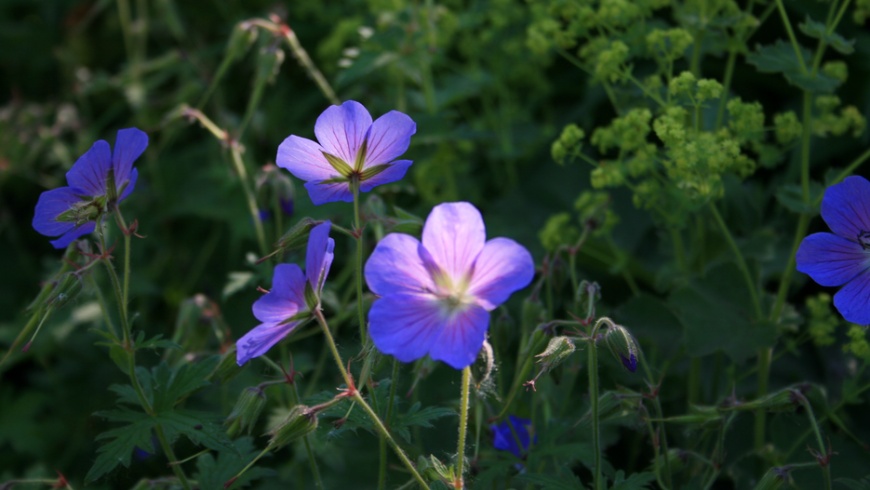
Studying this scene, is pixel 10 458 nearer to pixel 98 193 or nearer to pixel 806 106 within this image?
pixel 98 193

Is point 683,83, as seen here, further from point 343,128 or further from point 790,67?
point 343,128

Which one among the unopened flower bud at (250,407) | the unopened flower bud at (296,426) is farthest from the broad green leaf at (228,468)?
the unopened flower bud at (296,426)

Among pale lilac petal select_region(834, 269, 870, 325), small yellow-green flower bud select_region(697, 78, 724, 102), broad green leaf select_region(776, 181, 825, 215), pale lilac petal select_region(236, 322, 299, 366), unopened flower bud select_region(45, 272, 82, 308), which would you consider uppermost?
small yellow-green flower bud select_region(697, 78, 724, 102)

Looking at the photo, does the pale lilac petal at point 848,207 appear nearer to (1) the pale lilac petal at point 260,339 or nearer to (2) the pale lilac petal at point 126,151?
(1) the pale lilac petal at point 260,339

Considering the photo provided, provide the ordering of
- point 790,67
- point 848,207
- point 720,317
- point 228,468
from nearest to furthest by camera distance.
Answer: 1. point 848,207
2. point 228,468
3. point 790,67
4. point 720,317

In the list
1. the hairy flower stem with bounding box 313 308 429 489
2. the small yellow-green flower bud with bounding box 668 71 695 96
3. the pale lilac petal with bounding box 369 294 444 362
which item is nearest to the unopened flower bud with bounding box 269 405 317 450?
the hairy flower stem with bounding box 313 308 429 489

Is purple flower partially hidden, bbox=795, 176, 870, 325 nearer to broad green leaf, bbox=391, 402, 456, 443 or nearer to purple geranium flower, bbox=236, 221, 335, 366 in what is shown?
broad green leaf, bbox=391, 402, 456, 443

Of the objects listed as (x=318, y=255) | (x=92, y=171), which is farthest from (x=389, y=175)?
(x=92, y=171)
